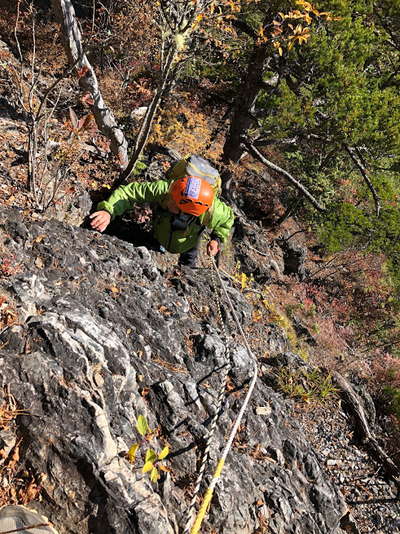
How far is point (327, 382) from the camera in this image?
5.92 meters

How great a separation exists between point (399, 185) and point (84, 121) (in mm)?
17099

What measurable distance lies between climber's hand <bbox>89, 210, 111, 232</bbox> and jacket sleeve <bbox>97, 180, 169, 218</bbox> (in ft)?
0.43

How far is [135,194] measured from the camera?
5605mm

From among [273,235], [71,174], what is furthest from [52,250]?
[273,235]

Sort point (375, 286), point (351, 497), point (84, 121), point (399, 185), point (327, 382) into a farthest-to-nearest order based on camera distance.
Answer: point (399, 185) < point (375, 286) < point (327, 382) < point (351, 497) < point (84, 121)

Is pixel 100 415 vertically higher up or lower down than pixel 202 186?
lower down

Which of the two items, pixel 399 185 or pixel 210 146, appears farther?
pixel 399 185

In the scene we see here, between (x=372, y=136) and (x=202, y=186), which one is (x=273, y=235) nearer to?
(x=372, y=136)

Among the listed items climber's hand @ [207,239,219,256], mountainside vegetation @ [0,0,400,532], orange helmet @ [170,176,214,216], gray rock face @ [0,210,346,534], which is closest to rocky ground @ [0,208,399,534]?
gray rock face @ [0,210,346,534]

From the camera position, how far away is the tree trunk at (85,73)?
528cm

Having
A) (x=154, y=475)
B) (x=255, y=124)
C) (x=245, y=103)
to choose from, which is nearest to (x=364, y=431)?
(x=154, y=475)

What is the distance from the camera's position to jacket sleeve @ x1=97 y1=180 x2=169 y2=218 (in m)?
5.53

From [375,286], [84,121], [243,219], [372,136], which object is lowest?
[375,286]

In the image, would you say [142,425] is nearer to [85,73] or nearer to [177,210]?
[177,210]
